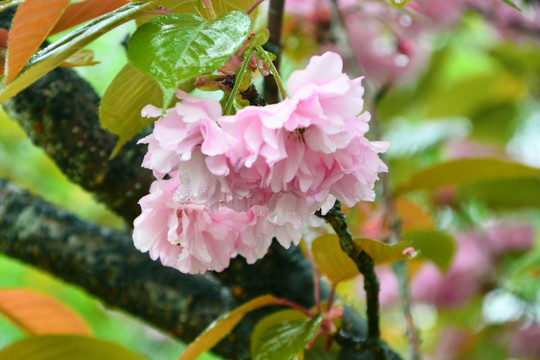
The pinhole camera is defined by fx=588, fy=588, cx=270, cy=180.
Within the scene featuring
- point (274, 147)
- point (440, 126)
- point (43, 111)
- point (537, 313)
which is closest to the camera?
point (274, 147)

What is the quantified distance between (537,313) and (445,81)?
3.09ft

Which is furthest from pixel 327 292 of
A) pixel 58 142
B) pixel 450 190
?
pixel 450 190

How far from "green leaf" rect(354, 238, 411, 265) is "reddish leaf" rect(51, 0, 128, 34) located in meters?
0.23

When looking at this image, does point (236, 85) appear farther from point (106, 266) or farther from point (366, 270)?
point (106, 266)

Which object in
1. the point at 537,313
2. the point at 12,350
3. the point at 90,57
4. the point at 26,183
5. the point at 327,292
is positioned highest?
the point at 90,57

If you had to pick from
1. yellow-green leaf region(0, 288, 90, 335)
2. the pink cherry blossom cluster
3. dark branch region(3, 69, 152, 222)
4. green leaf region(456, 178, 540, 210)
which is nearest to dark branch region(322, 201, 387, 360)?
dark branch region(3, 69, 152, 222)

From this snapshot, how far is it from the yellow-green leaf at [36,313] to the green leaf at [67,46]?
1.30 feet

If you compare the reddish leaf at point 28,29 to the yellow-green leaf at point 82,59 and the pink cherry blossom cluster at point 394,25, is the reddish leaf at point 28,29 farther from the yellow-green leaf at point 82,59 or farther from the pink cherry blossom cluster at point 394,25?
the pink cherry blossom cluster at point 394,25

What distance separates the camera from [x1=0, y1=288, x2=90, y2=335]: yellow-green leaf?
26.3 inches

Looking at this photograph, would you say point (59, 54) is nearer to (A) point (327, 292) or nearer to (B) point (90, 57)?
(B) point (90, 57)

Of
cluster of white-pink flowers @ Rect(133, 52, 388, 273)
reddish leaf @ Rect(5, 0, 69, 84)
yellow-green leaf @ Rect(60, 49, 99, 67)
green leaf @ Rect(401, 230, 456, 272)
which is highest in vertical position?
reddish leaf @ Rect(5, 0, 69, 84)

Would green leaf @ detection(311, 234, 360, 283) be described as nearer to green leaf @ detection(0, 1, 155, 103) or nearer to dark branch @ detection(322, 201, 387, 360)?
dark branch @ detection(322, 201, 387, 360)

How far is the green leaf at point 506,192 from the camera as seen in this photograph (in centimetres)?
112

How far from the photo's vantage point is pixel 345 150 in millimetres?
315
